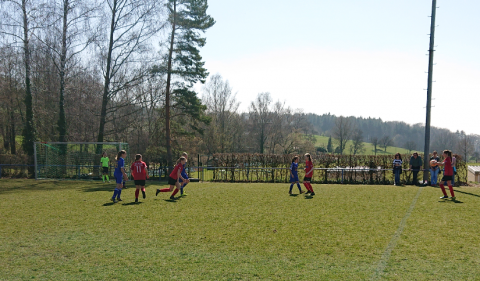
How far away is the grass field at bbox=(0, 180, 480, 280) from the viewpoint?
5344 mm

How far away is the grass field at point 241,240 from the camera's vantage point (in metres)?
5.34

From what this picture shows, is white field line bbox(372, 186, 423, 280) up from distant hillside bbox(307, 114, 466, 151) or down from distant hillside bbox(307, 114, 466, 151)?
down

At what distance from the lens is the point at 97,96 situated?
1113 inches

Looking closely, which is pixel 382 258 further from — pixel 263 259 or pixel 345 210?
pixel 345 210

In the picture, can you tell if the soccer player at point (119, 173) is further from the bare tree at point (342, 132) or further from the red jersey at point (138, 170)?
the bare tree at point (342, 132)

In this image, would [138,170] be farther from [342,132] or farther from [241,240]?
[342,132]

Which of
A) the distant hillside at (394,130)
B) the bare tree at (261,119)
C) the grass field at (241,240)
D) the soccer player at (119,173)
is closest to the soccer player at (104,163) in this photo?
the soccer player at (119,173)

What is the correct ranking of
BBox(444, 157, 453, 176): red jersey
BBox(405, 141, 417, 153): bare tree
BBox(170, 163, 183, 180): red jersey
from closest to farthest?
BBox(444, 157, 453, 176): red jersey < BBox(170, 163, 183, 180): red jersey < BBox(405, 141, 417, 153): bare tree

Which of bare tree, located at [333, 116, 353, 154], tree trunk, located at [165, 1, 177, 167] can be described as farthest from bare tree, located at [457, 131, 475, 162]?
tree trunk, located at [165, 1, 177, 167]

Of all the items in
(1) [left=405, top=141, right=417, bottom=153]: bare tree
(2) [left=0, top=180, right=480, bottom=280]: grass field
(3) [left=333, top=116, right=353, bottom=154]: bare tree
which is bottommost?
(1) [left=405, top=141, right=417, bottom=153]: bare tree

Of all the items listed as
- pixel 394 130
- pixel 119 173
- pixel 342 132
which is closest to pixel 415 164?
pixel 119 173

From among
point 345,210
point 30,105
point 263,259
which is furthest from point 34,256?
point 30,105

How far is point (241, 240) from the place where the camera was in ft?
23.8

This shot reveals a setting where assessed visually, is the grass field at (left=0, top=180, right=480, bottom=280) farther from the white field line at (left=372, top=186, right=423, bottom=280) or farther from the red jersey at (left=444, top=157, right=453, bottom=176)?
the red jersey at (left=444, top=157, right=453, bottom=176)
